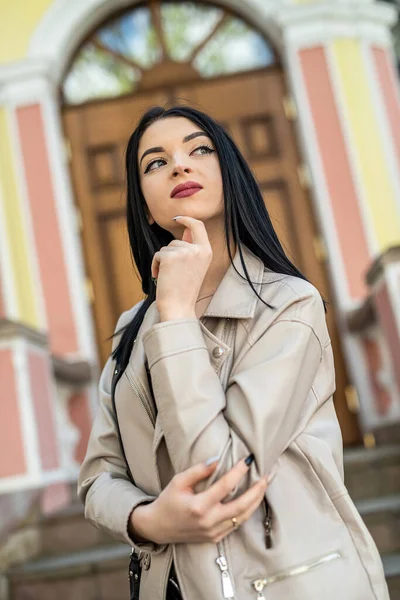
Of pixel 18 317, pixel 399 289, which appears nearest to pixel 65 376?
pixel 18 317

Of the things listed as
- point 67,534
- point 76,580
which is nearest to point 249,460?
point 76,580

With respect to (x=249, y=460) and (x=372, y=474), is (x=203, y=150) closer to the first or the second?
(x=249, y=460)

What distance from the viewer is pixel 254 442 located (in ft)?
3.18

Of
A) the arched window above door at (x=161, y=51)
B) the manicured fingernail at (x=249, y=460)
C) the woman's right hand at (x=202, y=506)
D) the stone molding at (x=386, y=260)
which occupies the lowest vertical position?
the woman's right hand at (x=202, y=506)

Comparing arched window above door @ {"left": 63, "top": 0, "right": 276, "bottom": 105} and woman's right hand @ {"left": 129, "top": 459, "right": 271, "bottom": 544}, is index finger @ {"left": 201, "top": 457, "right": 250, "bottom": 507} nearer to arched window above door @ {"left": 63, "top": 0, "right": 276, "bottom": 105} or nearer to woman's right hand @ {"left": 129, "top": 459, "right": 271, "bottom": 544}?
woman's right hand @ {"left": 129, "top": 459, "right": 271, "bottom": 544}

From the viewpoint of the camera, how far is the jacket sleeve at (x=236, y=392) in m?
0.97

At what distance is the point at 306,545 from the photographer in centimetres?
101

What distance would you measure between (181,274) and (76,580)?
2480 millimetres

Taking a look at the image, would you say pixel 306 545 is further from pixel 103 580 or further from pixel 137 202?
pixel 103 580

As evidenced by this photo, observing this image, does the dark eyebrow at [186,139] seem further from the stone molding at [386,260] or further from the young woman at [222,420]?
the stone molding at [386,260]

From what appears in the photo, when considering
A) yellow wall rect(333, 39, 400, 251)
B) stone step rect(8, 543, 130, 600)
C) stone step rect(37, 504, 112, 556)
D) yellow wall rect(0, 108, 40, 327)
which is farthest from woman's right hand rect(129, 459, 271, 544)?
yellow wall rect(333, 39, 400, 251)

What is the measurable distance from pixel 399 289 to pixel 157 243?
2743 mm

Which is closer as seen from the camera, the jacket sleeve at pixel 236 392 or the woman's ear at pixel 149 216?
the jacket sleeve at pixel 236 392

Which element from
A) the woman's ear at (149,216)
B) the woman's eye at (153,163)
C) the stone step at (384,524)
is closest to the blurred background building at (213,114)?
the stone step at (384,524)
